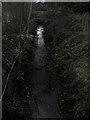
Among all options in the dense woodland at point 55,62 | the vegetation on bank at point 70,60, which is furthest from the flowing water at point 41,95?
the vegetation on bank at point 70,60

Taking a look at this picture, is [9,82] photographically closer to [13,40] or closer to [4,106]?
[4,106]

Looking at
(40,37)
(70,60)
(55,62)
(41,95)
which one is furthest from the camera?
(40,37)

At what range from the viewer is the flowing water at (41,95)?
959 cm

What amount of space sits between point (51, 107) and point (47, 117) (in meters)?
0.75

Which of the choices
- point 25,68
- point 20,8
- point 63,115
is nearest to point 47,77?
point 25,68

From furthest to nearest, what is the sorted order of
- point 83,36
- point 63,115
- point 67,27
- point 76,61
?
point 67,27 < point 83,36 < point 76,61 < point 63,115

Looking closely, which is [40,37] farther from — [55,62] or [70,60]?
[70,60]

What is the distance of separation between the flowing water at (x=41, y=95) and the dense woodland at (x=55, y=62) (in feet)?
0.68

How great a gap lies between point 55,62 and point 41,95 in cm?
361

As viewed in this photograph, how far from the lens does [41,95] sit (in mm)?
10906

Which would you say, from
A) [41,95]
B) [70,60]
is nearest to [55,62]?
[70,60]

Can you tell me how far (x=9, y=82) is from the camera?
10430 mm

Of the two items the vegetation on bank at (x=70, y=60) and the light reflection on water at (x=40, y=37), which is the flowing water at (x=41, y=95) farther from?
the light reflection on water at (x=40, y=37)

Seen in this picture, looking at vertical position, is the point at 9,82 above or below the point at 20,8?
below
